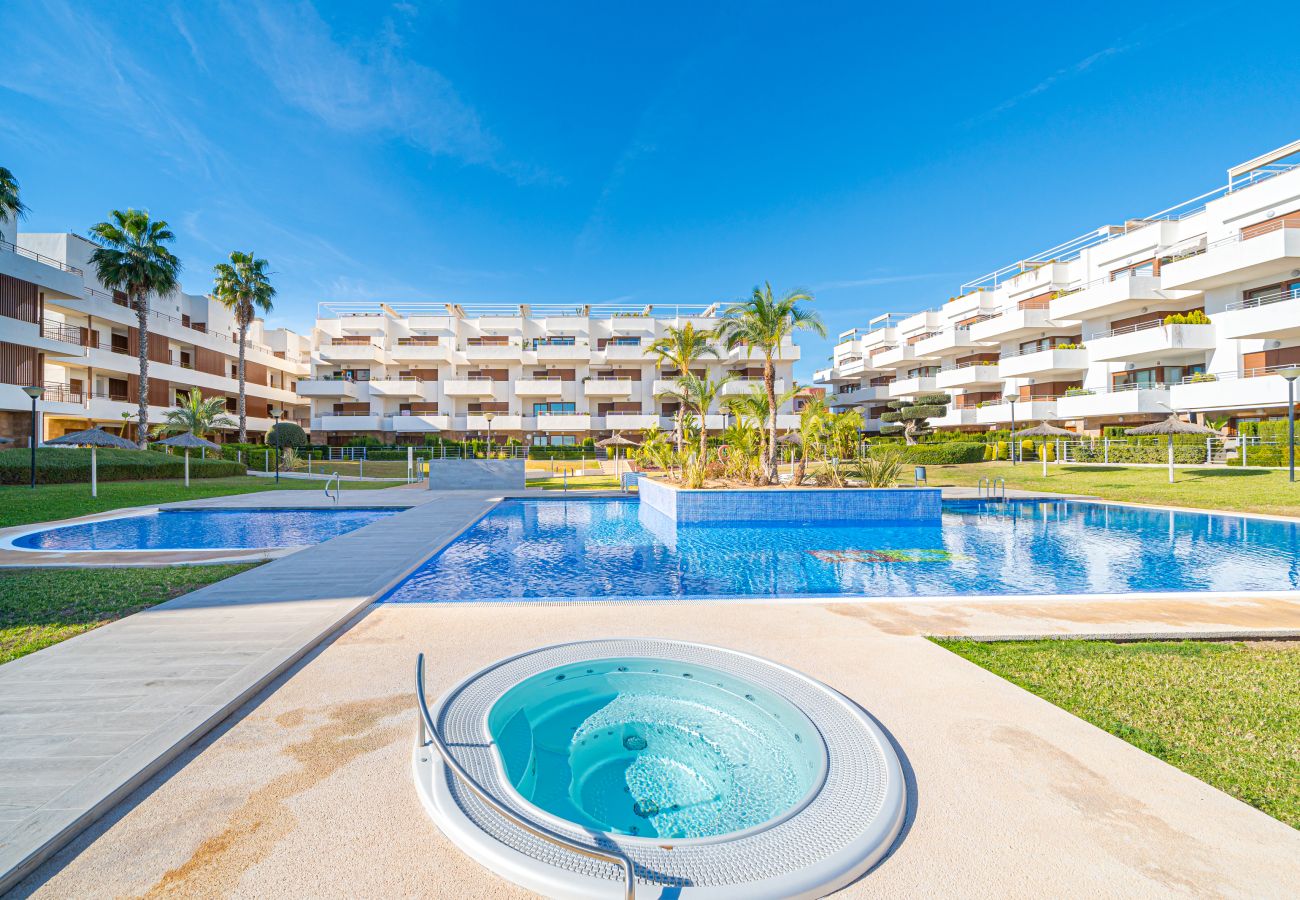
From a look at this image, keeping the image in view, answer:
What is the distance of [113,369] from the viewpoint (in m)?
29.4

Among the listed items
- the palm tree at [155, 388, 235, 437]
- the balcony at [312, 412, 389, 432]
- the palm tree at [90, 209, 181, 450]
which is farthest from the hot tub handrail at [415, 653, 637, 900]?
the balcony at [312, 412, 389, 432]

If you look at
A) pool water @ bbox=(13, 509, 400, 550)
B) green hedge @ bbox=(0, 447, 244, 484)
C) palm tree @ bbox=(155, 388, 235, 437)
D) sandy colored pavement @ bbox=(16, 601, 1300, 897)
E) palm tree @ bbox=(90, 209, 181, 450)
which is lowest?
pool water @ bbox=(13, 509, 400, 550)

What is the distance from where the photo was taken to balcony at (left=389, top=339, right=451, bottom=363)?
40938 mm

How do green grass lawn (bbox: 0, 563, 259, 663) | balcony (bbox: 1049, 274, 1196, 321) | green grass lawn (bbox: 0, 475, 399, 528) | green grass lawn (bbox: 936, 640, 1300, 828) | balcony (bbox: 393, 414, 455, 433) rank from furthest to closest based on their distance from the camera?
balcony (bbox: 393, 414, 455, 433) → balcony (bbox: 1049, 274, 1196, 321) → green grass lawn (bbox: 0, 475, 399, 528) → green grass lawn (bbox: 0, 563, 259, 663) → green grass lawn (bbox: 936, 640, 1300, 828)

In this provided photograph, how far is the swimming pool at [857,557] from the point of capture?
8.24 metres

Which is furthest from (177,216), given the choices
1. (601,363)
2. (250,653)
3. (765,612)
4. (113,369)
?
(765,612)

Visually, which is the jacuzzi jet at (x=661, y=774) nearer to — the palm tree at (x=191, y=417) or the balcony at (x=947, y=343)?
the palm tree at (x=191, y=417)

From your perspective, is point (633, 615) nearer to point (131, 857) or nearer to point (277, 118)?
point (131, 857)

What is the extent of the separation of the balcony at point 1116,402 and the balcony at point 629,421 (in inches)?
968

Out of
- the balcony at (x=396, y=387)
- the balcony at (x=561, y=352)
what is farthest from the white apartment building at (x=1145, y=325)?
the balcony at (x=396, y=387)

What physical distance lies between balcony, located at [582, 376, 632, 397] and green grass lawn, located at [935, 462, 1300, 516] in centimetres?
2109

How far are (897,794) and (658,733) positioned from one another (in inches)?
68.4

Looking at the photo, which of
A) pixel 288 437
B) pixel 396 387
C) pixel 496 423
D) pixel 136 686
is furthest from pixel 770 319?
pixel 396 387

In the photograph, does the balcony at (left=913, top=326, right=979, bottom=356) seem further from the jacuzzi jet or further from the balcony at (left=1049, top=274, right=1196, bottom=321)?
the jacuzzi jet
